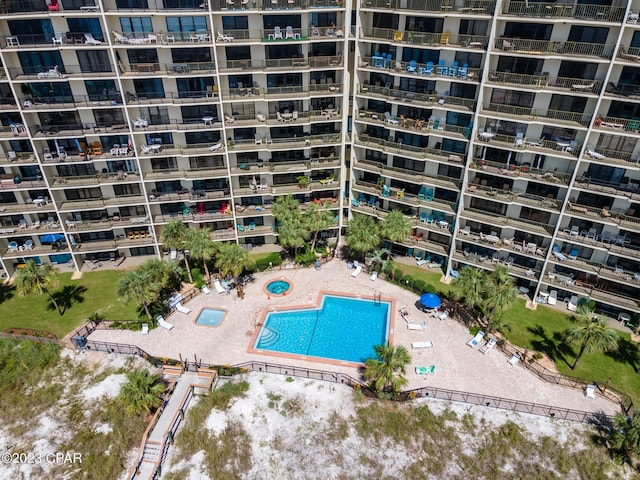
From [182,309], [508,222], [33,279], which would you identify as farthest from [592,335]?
[33,279]

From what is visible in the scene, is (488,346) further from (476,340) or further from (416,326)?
(416,326)

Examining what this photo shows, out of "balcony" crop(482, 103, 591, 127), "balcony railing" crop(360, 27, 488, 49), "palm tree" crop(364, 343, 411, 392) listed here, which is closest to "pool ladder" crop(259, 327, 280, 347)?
"palm tree" crop(364, 343, 411, 392)

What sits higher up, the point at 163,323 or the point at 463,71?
the point at 463,71

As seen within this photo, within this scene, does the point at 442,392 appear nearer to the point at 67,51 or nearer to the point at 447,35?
the point at 447,35

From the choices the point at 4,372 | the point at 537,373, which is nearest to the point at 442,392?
the point at 537,373

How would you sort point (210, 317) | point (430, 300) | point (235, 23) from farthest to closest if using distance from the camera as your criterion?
point (210, 317)
point (430, 300)
point (235, 23)
